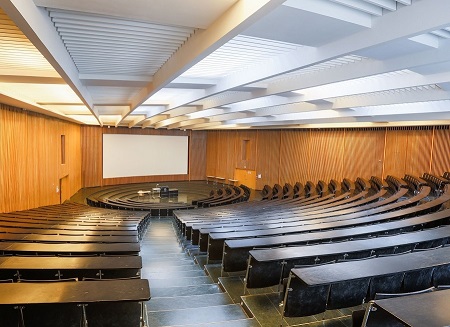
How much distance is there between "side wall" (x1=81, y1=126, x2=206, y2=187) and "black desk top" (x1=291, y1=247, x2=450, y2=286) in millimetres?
19368

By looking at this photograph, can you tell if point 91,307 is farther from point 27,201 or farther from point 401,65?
point 27,201

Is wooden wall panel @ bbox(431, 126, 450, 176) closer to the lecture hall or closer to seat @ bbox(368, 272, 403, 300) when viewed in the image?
the lecture hall

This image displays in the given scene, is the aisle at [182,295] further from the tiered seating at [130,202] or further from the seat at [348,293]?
the tiered seating at [130,202]

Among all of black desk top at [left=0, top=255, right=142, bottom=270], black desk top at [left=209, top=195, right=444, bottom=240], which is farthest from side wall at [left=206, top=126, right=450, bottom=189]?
black desk top at [left=0, top=255, right=142, bottom=270]

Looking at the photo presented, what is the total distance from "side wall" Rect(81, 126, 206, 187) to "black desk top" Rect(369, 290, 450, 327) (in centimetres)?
2035

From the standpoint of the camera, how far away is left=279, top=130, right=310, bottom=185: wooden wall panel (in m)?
19.1

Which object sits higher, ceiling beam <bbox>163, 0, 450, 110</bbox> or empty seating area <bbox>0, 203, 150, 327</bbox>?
ceiling beam <bbox>163, 0, 450, 110</bbox>

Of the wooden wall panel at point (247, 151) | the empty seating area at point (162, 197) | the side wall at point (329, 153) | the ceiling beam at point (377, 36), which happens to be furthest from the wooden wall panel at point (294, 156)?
the ceiling beam at point (377, 36)

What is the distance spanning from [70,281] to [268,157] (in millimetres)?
18549

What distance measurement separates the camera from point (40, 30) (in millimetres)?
3633

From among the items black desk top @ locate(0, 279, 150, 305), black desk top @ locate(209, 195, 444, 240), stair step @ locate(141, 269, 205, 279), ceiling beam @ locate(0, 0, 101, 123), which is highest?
ceiling beam @ locate(0, 0, 101, 123)

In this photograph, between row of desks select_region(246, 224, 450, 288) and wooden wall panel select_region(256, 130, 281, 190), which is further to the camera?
wooden wall panel select_region(256, 130, 281, 190)

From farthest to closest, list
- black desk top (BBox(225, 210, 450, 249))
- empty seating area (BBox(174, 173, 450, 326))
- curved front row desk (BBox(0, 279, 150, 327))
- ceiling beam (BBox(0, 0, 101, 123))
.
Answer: black desk top (BBox(225, 210, 450, 249)) < empty seating area (BBox(174, 173, 450, 326)) < ceiling beam (BBox(0, 0, 101, 123)) < curved front row desk (BBox(0, 279, 150, 327))

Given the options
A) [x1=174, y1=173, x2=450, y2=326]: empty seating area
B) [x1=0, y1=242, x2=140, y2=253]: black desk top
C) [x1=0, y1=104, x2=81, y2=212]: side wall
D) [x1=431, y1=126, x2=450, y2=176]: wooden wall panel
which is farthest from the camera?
[x1=431, y1=126, x2=450, y2=176]: wooden wall panel
